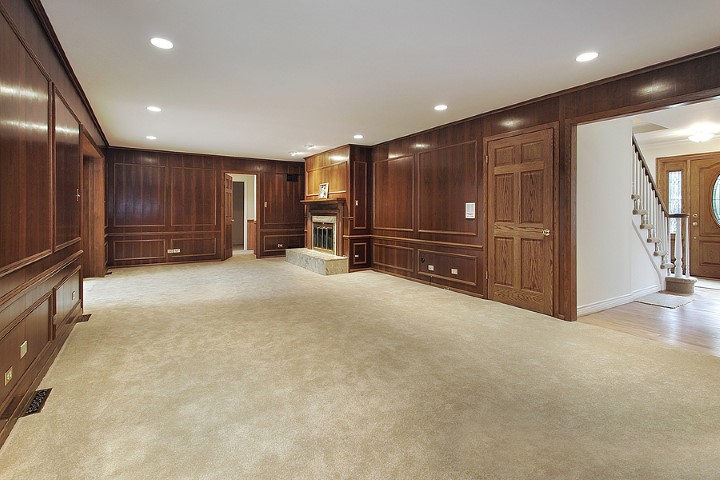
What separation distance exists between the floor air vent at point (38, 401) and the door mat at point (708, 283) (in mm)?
8512

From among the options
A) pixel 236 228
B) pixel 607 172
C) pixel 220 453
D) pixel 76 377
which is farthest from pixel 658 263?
pixel 236 228

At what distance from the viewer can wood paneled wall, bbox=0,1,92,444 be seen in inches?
80.4

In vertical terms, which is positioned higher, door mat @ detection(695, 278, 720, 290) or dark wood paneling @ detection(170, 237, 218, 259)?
dark wood paneling @ detection(170, 237, 218, 259)

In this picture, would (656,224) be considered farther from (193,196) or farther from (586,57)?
(193,196)

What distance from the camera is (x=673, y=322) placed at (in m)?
4.15

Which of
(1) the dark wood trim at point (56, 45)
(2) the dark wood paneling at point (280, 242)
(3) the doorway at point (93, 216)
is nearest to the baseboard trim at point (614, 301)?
(1) the dark wood trim at point (56, 45)

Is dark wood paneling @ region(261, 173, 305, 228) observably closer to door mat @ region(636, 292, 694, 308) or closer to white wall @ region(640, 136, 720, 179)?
door mat @ region(636, 292, 694, 308)

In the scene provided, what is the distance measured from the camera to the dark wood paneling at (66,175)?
3256 millimetres

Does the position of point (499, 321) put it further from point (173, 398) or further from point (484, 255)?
point (173, 398)

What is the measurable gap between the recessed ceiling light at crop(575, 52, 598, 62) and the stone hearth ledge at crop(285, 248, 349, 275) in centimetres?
501

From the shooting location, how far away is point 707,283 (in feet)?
21.4

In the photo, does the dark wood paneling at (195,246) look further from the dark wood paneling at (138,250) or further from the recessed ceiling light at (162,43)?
the recessed ceiling light at (162,43)

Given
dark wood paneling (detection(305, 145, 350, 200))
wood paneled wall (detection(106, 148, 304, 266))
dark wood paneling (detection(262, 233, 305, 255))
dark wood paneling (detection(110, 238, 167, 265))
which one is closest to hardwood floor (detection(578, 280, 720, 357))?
dark wood paneling (detection(305, 145, 350, 200))

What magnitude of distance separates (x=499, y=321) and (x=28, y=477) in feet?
12.6
